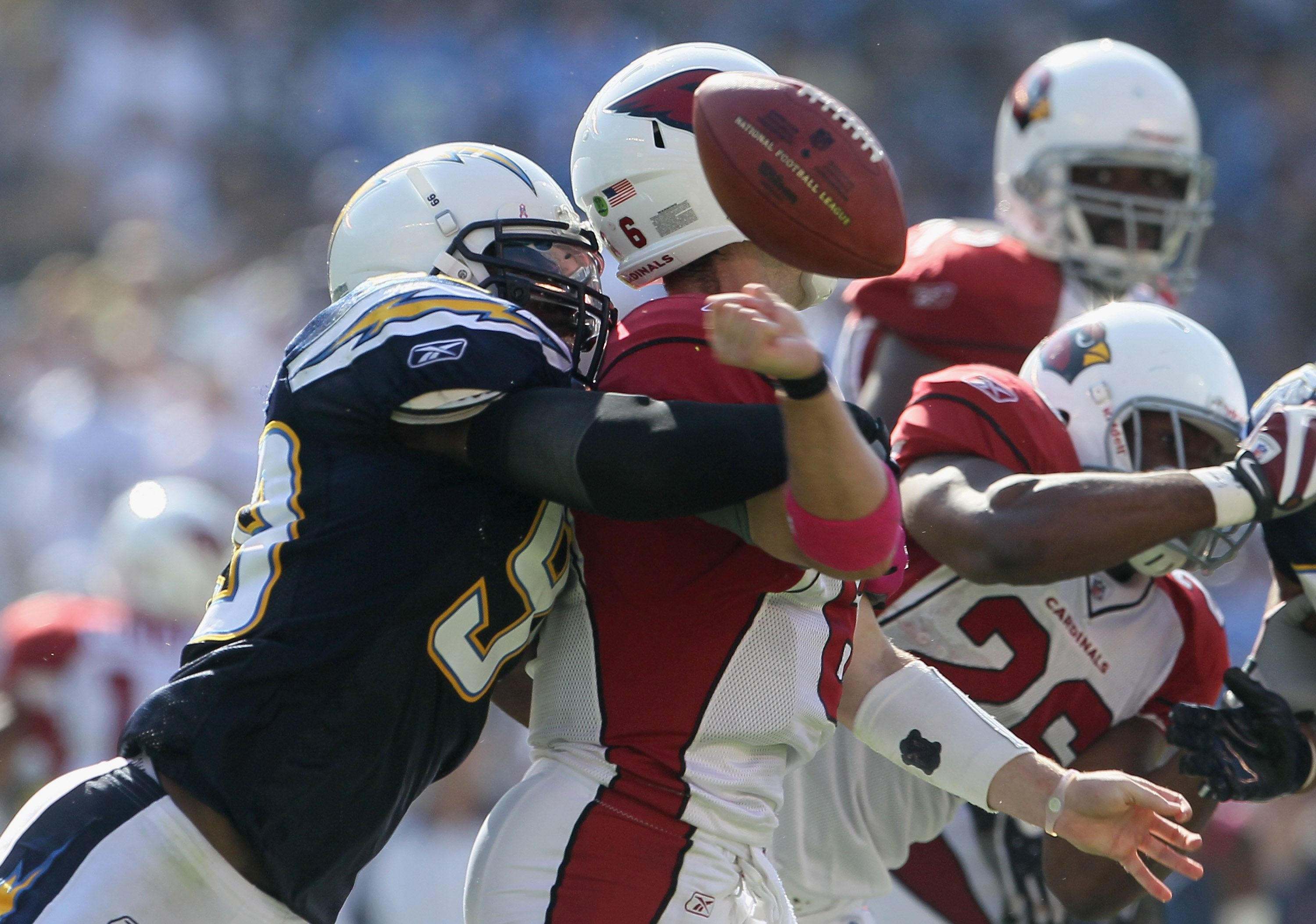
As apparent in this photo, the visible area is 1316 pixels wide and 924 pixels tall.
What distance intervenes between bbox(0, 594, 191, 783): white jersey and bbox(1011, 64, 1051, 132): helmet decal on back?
3532 mm

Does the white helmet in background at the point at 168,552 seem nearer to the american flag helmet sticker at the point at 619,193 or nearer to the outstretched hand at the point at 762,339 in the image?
the american flag helmet sticker at the point at 619,193

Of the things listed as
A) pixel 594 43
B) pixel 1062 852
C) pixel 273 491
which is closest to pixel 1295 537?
pixel 1062 852

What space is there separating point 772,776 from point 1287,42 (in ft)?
34.8

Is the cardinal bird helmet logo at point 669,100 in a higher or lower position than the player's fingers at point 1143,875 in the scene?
higher

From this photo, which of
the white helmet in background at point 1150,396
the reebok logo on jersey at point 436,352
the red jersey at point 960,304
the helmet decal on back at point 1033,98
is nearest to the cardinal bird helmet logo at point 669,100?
the reebok logo on jersey at point 436,352

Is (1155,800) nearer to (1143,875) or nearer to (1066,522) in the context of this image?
(1143,875)

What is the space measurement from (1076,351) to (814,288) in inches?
42.3

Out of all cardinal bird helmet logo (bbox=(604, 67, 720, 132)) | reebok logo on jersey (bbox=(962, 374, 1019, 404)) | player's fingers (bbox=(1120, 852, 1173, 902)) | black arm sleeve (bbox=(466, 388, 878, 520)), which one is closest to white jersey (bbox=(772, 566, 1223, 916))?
reebok logo on jersey (bbox=(962, 374, 1019, 404))

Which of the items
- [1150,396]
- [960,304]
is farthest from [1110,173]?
[1150,396]

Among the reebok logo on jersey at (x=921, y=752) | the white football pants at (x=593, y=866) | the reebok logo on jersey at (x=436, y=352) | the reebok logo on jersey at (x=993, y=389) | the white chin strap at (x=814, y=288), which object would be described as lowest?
the reebok logo on jersey at (x=921, y=752)

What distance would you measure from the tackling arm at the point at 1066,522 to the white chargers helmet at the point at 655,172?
62cm

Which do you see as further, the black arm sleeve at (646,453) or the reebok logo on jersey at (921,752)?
the reebok logo on jersey at (921,752)

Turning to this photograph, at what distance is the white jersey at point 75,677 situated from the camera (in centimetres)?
556

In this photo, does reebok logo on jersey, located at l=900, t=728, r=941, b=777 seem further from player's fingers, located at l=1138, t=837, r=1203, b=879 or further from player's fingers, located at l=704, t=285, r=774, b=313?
player's fingers, located at l=704, t=285, r=774, b=313
